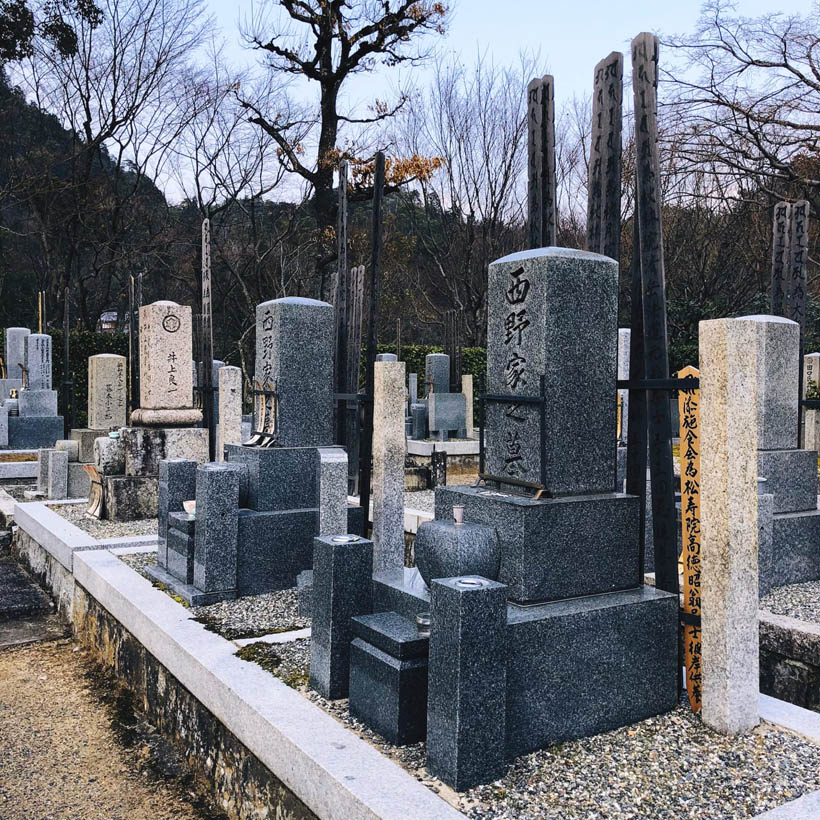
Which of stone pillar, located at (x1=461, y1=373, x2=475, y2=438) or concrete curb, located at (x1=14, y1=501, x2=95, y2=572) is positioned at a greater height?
stone pillar, located at (x1=461, y1=373, x2=475, y2=438)

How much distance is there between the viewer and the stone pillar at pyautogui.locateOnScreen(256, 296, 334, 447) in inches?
242

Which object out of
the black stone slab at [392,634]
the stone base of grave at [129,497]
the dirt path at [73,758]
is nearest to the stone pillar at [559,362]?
the black stone slab at [392,634]

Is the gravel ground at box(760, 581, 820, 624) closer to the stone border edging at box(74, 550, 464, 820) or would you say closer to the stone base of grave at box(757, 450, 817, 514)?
the stone base of grave at box(757, 450, 817, 514)

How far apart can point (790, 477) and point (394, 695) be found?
465 cm

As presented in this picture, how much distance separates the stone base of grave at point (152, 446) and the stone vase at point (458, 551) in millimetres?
5782

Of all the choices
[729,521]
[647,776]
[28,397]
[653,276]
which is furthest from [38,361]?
[647,776]

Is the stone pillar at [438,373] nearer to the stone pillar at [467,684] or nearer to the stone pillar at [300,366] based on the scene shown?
the stone pillar at [300,366]

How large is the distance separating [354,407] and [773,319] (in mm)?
5203

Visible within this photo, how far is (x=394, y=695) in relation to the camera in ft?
9.95

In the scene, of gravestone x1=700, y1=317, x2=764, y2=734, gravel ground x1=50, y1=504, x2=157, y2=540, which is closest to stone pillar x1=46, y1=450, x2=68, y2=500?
gravel ground x1=50, y1=504, x2=157, y2=540

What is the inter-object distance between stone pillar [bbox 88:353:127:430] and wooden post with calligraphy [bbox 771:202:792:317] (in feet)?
31.4

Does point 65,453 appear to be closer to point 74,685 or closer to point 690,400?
point 74,685

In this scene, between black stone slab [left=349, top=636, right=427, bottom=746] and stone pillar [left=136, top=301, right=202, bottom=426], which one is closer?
black stone slab [left=349, top=636, right=427, bottom=746]

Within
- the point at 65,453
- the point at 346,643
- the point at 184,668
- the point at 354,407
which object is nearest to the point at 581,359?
the point at 346,643
